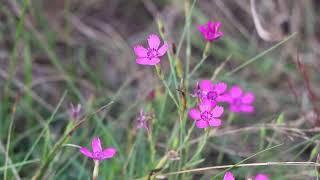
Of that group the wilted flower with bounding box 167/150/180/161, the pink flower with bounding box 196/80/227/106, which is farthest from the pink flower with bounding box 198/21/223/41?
the wilted flower with bounding box 167/150/180/161

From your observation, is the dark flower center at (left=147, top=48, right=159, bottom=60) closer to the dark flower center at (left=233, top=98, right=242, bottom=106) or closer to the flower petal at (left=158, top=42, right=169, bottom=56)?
the flower petal at (left=158, top=42, right=169, bottom=56)

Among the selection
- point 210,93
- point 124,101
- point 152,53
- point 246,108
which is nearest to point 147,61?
point 152,53

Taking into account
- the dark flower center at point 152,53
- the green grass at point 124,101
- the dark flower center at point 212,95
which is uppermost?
the dark flower center at point 152,53

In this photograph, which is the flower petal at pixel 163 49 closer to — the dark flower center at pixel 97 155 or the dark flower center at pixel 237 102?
the dark flower center at pixel 97 155

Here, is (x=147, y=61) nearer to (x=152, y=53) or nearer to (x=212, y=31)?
(x=152, y=53)

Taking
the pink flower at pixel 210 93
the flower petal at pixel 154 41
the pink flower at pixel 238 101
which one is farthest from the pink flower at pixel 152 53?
the pink flower at pixel 238 101

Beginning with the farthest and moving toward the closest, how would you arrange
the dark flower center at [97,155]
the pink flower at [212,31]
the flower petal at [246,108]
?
the flower petal at [246,108] < the pink flower at [212,31] < the dark flower center at [97,155]

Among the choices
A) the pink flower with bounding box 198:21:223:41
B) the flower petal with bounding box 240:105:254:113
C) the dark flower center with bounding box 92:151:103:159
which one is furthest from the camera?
the flower petal with bounding box 240:105:254:113

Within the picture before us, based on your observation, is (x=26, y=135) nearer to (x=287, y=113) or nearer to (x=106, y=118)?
(x=106, y=118)
